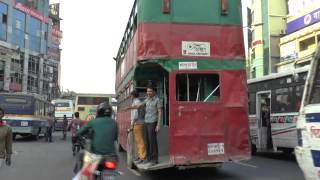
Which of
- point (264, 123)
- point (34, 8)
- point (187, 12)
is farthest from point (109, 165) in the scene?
point (34, 8)

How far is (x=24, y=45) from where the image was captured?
70.4m

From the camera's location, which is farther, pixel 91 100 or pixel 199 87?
pixel 91 100

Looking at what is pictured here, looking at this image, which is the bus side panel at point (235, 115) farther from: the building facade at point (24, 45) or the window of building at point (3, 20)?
the window of building at point (3, 20)

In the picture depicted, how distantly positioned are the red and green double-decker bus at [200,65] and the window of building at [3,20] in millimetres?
54951

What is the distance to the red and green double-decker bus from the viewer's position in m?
11.4

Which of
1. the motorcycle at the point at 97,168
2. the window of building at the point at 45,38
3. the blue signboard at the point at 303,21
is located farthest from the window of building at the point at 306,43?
the window of building at the point at 45,38

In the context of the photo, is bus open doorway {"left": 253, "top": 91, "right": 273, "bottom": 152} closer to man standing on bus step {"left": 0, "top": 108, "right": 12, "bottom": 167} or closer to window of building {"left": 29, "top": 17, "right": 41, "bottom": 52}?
man standing on bus step {"left": 0, "top": 108, "right": 12, "bottom": 167}

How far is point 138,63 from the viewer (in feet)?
39.1

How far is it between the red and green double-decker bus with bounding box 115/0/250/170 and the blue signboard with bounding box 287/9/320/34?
988 inches

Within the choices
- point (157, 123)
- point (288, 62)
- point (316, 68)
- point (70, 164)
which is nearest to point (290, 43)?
point (288, 62)

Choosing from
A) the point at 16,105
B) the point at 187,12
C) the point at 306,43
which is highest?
the point at 306,43

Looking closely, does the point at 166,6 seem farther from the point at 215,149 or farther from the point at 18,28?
the point at 18,28

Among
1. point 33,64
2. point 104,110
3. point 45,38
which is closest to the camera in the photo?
point 104,110

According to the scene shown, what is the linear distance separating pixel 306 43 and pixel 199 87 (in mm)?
27051
